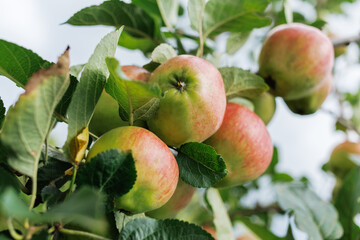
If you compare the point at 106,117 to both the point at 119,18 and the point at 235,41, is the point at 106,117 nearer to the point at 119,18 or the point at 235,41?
the point at 119,18

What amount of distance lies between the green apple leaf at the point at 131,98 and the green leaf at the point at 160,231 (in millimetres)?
163

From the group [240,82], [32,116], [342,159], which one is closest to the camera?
[32,116]

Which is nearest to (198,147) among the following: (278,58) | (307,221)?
(278,58)

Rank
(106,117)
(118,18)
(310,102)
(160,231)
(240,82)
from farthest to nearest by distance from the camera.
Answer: (310,102)
(118,18)
(240,82)
(106,117)
(160,231)

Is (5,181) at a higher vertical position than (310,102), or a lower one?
higher

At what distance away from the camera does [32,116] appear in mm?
452

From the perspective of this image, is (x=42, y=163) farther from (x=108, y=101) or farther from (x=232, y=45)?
(x=232, y=45)

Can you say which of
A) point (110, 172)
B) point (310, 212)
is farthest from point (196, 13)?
point (310, 212)

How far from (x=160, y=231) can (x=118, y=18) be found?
1.79 ft

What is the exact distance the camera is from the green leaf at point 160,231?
54 centimetres

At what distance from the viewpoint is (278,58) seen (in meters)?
0.94

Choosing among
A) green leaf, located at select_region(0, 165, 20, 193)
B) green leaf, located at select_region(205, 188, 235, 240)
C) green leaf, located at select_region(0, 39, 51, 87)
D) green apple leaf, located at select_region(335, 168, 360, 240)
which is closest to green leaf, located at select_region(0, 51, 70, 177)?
green leaf, located at select_region(0, 165, 20, 193)

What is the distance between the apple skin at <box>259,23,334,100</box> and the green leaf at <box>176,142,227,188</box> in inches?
15.6

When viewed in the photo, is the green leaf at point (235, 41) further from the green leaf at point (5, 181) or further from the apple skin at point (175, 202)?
the green leaf at point (5, 181)
